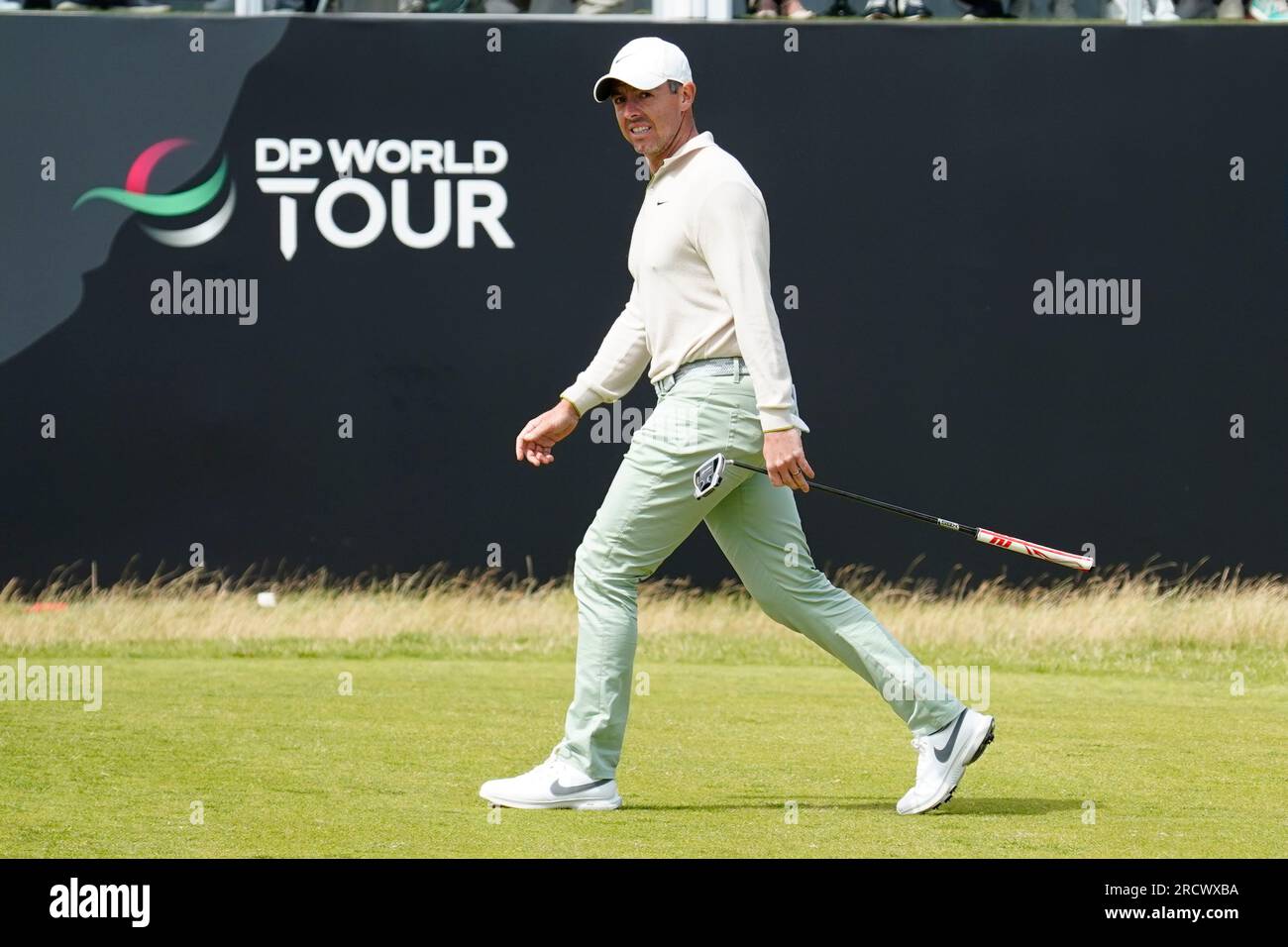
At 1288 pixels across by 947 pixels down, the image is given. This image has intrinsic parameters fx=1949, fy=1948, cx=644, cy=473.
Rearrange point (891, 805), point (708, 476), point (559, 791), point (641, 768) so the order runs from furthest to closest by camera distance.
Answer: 1. point (641, 768)
2. point (891, 805)
3. point (559, 791)
4. point (708, 476)

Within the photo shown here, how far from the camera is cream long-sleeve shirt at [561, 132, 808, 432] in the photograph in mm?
5473

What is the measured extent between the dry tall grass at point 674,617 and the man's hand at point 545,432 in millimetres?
4451

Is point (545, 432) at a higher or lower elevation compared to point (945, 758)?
higher

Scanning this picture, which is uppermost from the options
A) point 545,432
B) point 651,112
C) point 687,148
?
point 651,112

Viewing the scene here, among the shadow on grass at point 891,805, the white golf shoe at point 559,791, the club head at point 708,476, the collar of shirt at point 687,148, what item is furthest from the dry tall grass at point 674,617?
the collar of shirt at point 687,148

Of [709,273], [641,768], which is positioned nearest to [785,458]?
[709,273]

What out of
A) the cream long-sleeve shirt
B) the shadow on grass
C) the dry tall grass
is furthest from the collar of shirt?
the dry tall grass

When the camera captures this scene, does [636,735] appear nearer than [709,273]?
No

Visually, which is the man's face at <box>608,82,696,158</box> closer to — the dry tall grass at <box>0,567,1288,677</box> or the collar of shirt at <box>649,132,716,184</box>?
the collar of shirt at <box>649,132,716,184</box>

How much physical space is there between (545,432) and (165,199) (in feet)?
19.9

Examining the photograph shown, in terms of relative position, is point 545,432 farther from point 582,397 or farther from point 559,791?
point 559,791

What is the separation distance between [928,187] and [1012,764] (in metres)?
5.61

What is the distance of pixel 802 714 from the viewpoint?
8.16 meters

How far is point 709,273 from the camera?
5.64m
